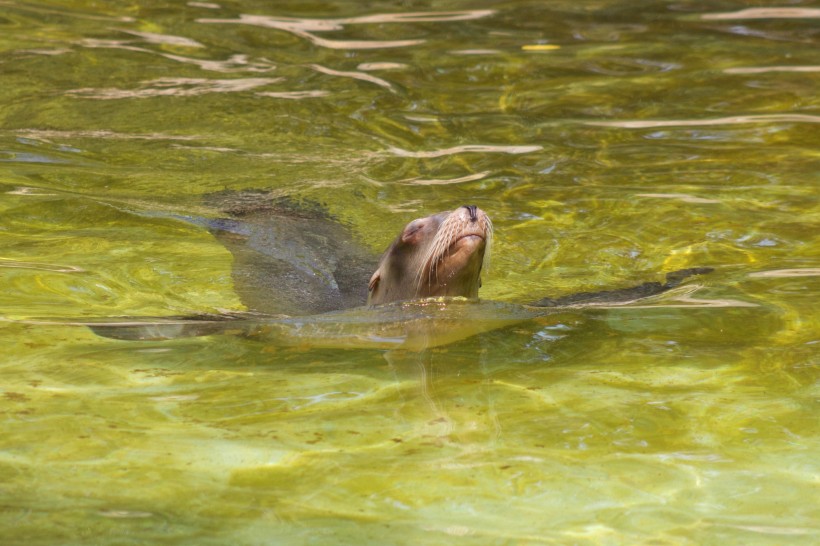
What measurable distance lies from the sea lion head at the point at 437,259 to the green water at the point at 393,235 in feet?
1.90

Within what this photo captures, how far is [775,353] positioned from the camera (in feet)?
14.2

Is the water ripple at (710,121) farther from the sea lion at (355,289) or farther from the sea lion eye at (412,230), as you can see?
the sea lion eye at (412,230)

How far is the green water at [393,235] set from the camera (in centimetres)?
290

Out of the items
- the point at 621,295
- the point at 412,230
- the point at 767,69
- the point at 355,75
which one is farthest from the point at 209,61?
the point at 621,295

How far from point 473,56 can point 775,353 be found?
712 centimetres

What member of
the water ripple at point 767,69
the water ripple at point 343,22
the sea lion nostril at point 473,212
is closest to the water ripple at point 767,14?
the water ripple at point 767,69

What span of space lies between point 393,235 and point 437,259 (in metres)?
2.15

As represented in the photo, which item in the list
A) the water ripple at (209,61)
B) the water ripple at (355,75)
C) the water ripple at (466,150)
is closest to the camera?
the water ripple at (466,150)

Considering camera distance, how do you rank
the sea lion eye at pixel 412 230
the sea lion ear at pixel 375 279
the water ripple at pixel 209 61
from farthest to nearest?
the water ripple at pixel 209 61, the sea lion ear at pixel 375 279, the sea lion eye at pixel 412 230

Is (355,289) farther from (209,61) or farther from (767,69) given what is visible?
(767,69)

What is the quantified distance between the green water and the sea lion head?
578 millimetres

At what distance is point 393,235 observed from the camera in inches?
301

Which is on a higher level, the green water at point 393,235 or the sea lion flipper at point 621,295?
the green water at point 393,235

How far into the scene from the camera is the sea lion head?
5.42 metres
